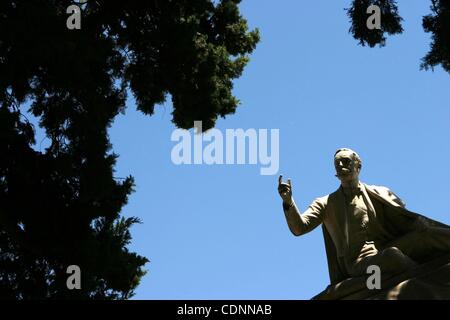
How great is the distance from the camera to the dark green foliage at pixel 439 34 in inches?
451

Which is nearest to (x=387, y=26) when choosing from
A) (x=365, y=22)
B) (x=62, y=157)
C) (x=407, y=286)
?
(x=365, y=22)

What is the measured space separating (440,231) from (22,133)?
5.73 meters

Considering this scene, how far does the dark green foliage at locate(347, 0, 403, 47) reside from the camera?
1255 centimetres

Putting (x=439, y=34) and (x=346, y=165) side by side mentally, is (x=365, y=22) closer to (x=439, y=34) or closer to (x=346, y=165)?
(x=439, y=34)

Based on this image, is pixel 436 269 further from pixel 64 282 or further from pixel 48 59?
pixel 48 59

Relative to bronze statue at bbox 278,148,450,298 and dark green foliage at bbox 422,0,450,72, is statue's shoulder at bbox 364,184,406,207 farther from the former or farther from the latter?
dark green foliage at bbox 422,0,450,72

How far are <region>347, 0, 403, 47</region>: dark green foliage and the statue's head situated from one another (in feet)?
15.2

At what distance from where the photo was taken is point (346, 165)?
8.20 metres

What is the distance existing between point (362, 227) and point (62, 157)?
4.59 metres

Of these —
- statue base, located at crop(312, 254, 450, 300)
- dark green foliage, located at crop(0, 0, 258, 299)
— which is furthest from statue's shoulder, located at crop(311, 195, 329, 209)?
dark green foliage, located at crop(0, 0, 258, 299)

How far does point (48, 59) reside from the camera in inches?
438

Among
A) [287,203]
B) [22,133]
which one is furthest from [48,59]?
[287,203]

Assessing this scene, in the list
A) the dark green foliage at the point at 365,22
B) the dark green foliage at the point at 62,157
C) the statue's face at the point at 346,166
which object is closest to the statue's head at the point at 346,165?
the statue's face at the point at 346,166
